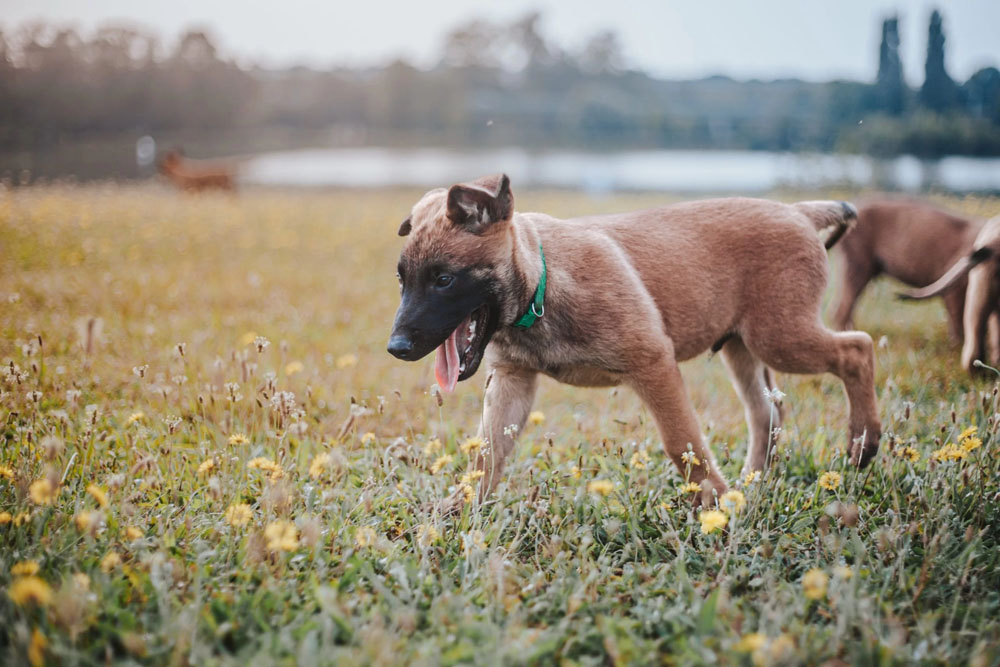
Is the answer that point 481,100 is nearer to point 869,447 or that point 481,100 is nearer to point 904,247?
point 904,247

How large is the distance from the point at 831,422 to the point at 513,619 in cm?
298

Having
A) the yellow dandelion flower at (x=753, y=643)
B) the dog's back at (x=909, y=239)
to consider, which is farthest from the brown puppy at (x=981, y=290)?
the yellow dandelion flower at (x=753, y=643)

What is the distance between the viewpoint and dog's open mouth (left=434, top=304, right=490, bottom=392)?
301 cm

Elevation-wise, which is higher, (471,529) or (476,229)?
(476,229)

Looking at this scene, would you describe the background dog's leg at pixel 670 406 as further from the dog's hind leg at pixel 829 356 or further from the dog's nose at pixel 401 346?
the dog's nose at pixel 401 346

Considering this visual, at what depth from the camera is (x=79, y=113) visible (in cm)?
1089

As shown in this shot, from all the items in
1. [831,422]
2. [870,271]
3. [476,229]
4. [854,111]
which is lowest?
[831,422]

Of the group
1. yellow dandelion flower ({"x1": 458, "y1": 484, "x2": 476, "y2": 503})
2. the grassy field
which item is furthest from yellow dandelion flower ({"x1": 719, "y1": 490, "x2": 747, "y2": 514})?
yellow dandelion flower ({"x1": 458, "y1": 484, "x2": 476, "y2": 503})

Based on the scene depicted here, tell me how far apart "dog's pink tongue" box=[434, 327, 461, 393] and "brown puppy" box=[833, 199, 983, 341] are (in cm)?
522

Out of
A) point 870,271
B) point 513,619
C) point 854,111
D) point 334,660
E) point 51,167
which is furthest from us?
point 51,167

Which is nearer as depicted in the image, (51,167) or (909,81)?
(909,81)

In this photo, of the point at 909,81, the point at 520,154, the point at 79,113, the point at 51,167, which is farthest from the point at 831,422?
the point at 520,154

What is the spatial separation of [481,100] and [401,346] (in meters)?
20.1

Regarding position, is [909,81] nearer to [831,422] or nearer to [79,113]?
[831,422]
